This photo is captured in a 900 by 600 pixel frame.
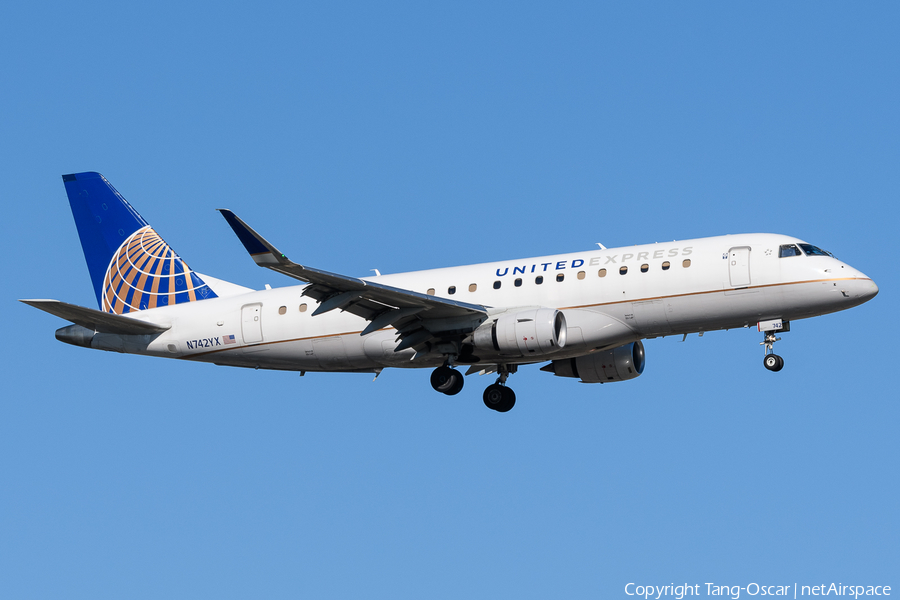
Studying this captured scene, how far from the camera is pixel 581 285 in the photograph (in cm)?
3331

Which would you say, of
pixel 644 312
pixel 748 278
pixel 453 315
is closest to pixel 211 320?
pixel 453 315

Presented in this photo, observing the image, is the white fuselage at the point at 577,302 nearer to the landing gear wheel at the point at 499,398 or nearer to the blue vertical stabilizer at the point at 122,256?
the blue vertical stabilizer at the point at 122,256

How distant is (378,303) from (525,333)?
4374 millimetres

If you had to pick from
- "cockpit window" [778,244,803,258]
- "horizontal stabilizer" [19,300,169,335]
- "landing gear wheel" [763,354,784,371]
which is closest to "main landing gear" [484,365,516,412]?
"landing gear wheel" [763,354,784,371]

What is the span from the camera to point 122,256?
1572 inches

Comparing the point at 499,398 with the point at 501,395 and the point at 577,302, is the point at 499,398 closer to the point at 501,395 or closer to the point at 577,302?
the point at 501,395

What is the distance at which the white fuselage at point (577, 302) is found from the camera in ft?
105

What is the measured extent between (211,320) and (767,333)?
17675 mm

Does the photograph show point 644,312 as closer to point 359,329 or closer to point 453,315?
point 453,315

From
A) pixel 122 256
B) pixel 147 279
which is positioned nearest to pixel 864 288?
pixel 147 279

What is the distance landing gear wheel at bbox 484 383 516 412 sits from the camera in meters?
36.4

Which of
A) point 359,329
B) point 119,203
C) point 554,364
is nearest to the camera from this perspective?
point 359,329

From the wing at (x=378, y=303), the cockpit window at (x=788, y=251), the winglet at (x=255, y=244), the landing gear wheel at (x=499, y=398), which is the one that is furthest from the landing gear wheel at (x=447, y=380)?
the cockpit window at (x=788, y=251)

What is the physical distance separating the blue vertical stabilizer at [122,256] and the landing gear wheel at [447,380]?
8.92 metres
